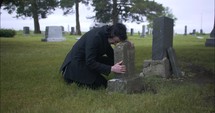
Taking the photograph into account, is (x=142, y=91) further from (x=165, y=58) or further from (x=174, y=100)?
(x=165, y=58)

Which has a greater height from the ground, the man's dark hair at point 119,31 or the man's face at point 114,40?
the man's dark hair at point 119,31

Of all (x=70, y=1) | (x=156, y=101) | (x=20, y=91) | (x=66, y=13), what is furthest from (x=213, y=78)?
(x=66, y=13)

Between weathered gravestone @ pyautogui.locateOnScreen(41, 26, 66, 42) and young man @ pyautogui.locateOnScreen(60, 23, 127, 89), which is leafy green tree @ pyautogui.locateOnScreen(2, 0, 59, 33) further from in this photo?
young man @ pyautogui.locateOnScreen(60, 23, 127, 89)

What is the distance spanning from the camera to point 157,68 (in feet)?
24.5

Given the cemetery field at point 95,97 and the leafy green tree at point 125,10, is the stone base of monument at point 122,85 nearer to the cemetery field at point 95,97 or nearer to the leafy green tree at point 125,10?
the cemetery field at point 95,97

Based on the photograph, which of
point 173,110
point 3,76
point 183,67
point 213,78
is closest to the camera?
point 173,110

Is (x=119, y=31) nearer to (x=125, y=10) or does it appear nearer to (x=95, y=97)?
(x=95, y=97)

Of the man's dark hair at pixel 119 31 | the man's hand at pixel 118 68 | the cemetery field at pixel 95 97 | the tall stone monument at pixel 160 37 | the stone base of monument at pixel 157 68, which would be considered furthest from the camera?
the tall stone monument at pixel 160 37

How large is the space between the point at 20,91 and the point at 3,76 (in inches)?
62.2

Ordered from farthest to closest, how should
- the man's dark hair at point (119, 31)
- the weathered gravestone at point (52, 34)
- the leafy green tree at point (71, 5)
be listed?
the leafy green tree at point (71, 5) → the weathered gravestone at point (52, 34) → the man's dark hair at point (119, 31)

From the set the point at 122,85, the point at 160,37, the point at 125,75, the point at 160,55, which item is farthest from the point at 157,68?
the point at 122,85

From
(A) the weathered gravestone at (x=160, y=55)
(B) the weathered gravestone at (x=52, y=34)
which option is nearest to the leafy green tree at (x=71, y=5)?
(B) the weathered gravestone at (x=52, y=34)

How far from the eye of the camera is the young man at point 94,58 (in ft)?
17.5

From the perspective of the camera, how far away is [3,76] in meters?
7.07
